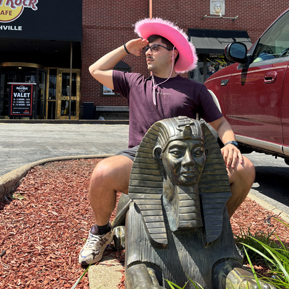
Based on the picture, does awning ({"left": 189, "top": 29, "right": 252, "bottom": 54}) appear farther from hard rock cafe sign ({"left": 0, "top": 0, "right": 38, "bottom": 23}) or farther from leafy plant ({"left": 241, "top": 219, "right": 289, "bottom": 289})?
leafy plant ({"left": 241, "top": 219, "right": 289, "bottom": 289})

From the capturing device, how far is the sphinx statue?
5.08ft

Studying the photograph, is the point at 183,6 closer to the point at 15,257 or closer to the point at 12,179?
the point at 12,179

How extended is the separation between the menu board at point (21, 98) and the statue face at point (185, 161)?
16.8 m

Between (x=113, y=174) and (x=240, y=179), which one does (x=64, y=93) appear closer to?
(x=113, y=174)

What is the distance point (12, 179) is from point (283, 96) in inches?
117

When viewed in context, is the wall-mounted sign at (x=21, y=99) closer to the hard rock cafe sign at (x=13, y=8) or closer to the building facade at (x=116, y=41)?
the building facade at (x=116, y=41)

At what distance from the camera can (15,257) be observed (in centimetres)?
224

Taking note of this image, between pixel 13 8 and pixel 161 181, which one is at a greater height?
pixel 13 8

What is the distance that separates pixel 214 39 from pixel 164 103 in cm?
1621

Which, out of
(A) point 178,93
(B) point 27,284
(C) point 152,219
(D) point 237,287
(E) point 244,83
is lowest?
(B) point 27,284

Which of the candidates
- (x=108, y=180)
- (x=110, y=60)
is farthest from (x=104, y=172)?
(x=110, y=60)

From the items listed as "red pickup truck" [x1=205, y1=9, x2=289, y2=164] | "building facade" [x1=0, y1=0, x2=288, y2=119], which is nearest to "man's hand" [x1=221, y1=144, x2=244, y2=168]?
"red pickup truck" [x1=205, y1=9, x2=289, y2=164]

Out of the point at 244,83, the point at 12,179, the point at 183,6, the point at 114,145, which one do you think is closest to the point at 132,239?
the point at 12,179

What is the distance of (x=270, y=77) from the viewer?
3.43m
